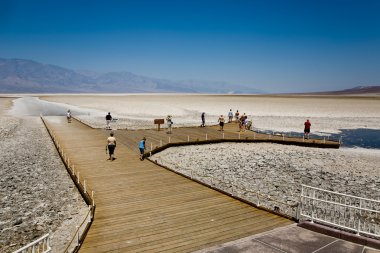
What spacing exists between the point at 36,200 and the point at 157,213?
734cm

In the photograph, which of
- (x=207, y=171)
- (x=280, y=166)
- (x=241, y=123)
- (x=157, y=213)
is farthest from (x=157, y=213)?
(x=241, y=123)

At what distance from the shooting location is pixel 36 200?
52.5ft

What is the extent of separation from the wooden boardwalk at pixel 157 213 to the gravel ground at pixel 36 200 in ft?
4.40

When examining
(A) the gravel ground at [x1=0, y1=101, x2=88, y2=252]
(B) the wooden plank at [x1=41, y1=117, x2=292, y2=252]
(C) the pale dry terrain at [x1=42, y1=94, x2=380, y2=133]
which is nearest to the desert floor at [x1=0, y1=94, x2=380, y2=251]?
(A) the gravel ground at [x1=0, y1=101, x2=88, y2=252]

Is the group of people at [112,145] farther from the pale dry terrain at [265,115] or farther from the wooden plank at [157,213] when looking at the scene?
the pale dry terrain at [265,115]

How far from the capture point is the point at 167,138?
31188mm

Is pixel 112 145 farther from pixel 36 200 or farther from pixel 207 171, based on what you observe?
pixel 207 171

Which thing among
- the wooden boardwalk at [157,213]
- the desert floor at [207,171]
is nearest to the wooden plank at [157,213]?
the wooden boardwalk at [157,213]

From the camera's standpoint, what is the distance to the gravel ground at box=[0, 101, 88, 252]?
12516mm

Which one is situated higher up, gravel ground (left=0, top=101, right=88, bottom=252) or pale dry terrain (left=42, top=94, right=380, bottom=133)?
pale dry terrain (left=42, top=94, right=380, bottom=133)

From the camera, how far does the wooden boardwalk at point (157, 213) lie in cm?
1011

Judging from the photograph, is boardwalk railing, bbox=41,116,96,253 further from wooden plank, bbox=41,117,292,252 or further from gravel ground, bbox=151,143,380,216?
gravel ground, bbox=151,143,380,216

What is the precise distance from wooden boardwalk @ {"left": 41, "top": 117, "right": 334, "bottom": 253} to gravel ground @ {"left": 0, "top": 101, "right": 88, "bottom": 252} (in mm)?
1340

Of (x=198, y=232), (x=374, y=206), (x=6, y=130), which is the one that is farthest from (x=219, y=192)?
(x=6, y=130)
